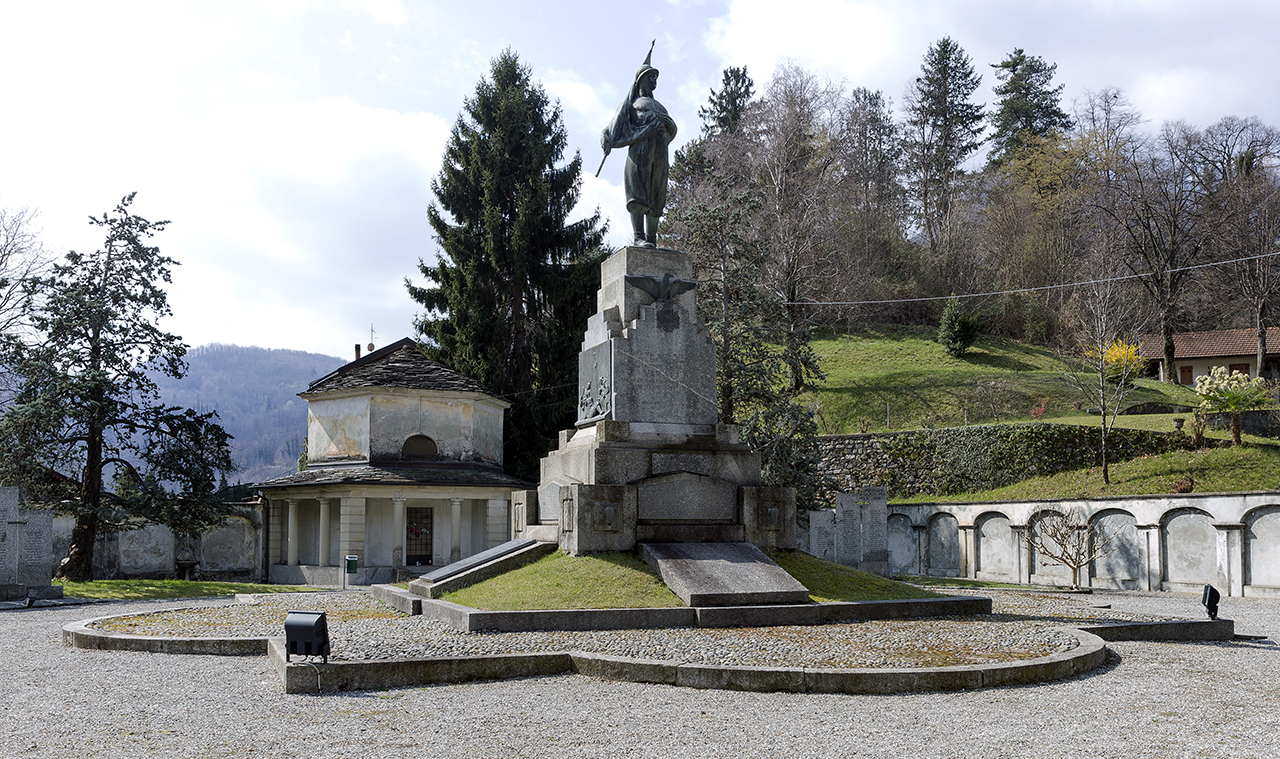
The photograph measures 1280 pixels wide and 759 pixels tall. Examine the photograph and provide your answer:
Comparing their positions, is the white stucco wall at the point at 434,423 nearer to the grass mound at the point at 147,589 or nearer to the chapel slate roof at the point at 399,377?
the chapel slate roof at the point at 399,377

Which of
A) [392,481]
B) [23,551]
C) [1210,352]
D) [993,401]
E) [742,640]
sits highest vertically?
[1210,352]

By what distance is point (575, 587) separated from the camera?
9.59 metres

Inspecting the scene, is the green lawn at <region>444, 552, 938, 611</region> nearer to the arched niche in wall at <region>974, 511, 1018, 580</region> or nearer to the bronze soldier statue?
the bronze soldier statue

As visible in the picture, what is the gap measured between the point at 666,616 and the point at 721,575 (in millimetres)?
984

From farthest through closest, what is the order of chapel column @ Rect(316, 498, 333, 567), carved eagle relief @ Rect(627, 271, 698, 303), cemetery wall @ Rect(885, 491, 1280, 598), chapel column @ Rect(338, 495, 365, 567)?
chapel column @ Rect(316, 498, 333, 567)
chapel column @ Rect(338, 495, 365, 567)
cemetery wall @ Rect(885, 491, 1280, 598)
carved eagle relief @ Rect(627, 271, 698, 303)

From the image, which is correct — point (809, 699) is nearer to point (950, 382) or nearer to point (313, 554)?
point (313, 554)

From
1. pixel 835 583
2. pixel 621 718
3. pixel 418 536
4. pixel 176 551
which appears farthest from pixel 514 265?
pixel 621 718

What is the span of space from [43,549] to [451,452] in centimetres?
1334

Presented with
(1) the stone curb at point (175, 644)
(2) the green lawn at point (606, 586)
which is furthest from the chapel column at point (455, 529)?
(1) the stone curb at point (175, 644)

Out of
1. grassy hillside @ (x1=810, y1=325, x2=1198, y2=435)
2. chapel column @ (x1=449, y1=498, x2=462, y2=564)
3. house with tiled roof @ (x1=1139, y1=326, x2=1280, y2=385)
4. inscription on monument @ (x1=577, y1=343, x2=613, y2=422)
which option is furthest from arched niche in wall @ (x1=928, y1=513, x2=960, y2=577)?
house with tiled roof @ (x1=1139, y1=326, x2=1280, y2=385)

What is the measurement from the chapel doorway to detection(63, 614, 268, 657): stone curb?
21087 millimetres

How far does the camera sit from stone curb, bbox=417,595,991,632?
875 cm

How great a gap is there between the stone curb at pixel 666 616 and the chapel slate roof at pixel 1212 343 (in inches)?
1497

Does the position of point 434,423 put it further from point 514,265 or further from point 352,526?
point 514,265
